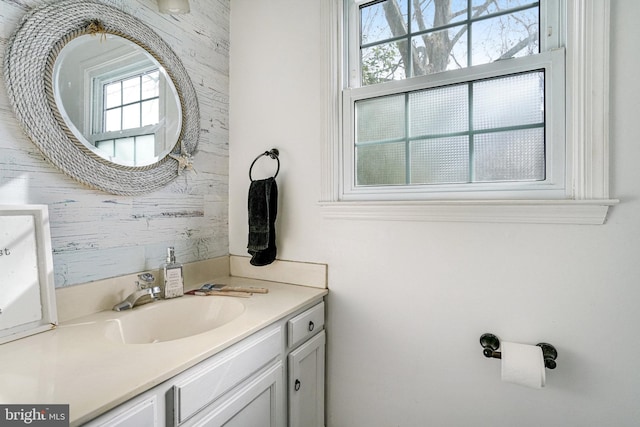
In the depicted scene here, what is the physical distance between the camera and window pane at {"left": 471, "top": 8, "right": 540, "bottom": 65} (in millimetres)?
1120

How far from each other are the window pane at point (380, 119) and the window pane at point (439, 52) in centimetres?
15

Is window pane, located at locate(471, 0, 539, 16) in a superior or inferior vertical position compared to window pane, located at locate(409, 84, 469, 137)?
superior

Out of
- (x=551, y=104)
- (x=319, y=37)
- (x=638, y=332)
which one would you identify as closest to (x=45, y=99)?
(x=319, y=37)

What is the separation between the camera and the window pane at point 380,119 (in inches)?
52.1

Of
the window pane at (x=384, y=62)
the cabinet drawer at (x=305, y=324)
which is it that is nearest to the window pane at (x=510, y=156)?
the window pane at (x=384, y=62)

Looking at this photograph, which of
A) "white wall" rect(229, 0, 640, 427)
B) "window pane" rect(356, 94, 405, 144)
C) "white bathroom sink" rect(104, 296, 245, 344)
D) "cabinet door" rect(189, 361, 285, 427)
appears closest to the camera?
"cabinet door" rect(189, 361, 285, 427)

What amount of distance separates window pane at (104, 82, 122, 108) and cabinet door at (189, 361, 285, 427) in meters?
1.09

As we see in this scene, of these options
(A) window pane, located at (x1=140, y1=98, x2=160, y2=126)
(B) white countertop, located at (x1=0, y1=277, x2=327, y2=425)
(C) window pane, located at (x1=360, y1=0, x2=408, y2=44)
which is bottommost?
(B) white countertop, located at (x1=0, y1=277, x2=327, y2=425)

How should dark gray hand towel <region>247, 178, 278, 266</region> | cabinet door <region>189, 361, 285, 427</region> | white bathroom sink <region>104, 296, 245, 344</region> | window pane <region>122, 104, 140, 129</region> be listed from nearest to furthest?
1. cabinet door <region>189, 361, 285, 427</region>
2. white bathroom sink <region>104, 296, 245, 344</region>
3. window pane <region>122, 104, 140, 129</region>
4. dark gray hand towel <region>247, 178, 278, 266</region>

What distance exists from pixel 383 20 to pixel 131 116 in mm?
1140

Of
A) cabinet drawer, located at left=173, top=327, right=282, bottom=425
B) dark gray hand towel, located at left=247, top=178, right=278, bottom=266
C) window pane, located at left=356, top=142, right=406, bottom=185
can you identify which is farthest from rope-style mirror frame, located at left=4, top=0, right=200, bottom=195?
window pane, located at left=356, top=142, right=406, bottom=185

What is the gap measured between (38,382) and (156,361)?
222 millimetres

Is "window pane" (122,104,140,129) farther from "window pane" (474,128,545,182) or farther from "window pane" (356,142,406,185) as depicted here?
"window pane" (474,128,545,182)

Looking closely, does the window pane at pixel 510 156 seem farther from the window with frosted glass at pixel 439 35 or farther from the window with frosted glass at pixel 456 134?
the window with frosted glass at pixel 439 35
